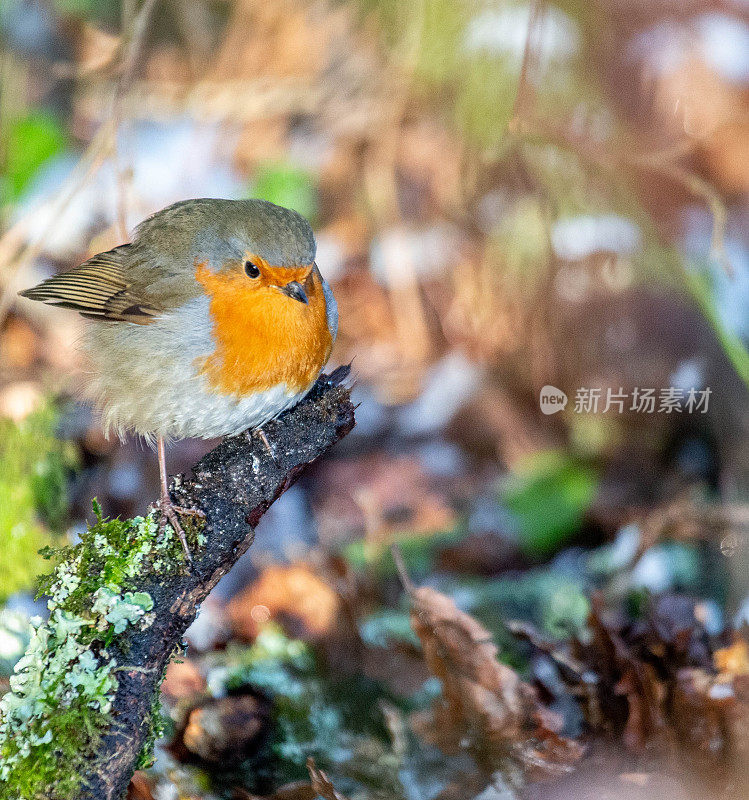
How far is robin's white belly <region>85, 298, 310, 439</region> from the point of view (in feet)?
Result: 6.72

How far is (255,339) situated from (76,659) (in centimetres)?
93

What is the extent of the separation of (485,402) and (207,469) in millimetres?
2610

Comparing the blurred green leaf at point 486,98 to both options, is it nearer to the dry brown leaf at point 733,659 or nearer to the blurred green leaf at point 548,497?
the blurred green leaf at point 548,497

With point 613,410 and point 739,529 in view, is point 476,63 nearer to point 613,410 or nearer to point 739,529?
point 613,410

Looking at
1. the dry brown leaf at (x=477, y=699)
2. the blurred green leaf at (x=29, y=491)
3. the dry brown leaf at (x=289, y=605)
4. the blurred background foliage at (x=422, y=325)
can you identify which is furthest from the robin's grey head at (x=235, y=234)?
the dry brown leaf at (x=289, y=605)

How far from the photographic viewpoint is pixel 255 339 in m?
2.08

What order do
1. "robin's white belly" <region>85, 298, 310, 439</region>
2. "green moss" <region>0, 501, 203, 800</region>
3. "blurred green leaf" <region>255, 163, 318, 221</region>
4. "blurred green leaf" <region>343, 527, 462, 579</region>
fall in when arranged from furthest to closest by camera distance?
"blurred green leaf" <region>255, 163, 318, 221</region>
"blurred green leaf" <region>343, 527, 462, 579</region>
"robin's white belly" <region>85, 298, 310, 439</region>
"green moss" <region>0, 501, 203, 800</region>

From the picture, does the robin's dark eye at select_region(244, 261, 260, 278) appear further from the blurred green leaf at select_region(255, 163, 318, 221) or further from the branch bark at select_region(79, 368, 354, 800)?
the blurred green leaf at select_region(255, 163, 318, 221)

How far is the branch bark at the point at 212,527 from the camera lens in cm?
148

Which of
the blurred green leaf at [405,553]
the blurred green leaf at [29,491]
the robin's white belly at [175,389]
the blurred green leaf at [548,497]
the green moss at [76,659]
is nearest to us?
the green moss at [76,659]

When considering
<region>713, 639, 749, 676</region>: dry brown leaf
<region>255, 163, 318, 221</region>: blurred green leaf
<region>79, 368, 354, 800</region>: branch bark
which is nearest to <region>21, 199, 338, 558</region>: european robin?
<region>79, 368, 354, 800</region>: branch bark

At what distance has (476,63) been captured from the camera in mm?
4285

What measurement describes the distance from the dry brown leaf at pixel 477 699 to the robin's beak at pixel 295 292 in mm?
993

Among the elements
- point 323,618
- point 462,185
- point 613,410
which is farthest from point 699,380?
point 323,618
